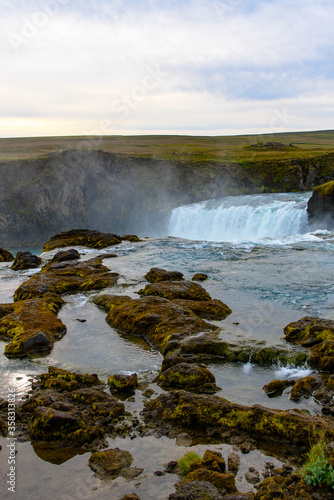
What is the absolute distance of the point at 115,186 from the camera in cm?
7631

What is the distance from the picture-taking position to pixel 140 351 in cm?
1781

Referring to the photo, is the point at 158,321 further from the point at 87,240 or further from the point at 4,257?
the point at 87,240

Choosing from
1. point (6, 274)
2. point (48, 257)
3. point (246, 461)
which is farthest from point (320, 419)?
point (48, 257)

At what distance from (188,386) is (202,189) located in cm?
6416

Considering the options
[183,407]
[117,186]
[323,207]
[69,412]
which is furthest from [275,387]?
[117,186]

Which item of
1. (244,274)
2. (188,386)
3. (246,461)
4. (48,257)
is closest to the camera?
(246,461)

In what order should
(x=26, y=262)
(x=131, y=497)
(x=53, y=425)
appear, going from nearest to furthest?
(x=131, y=497) → (x=53, y=425) → (x=26, y=262)

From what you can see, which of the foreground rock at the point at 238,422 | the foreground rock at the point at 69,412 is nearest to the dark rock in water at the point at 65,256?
the foreground rock at the point at 69,412

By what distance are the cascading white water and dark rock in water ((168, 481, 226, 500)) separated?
135ft

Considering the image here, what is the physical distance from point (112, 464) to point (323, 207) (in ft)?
140

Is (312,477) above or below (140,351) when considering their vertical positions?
above

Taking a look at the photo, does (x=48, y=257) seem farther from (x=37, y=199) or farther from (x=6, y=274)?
(x=37, y=199)

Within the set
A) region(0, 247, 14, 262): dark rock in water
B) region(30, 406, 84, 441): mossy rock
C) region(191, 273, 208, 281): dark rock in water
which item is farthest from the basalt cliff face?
region(30, 406, 84, 441): mossy rock

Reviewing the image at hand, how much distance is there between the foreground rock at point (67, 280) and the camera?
2620 cm
